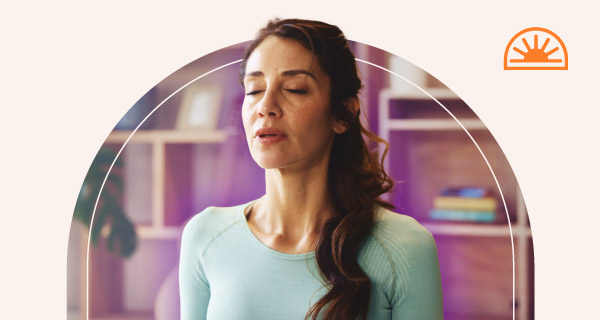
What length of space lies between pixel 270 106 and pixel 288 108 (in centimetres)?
4

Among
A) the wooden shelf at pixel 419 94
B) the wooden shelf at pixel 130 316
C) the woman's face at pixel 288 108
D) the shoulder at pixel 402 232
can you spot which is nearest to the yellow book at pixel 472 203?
the shoulder at pixel 402 232

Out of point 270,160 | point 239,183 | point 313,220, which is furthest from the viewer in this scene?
point 239,183

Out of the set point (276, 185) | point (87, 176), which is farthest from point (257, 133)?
point (87, 176)

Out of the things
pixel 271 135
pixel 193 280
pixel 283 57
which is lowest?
pixel 193 280

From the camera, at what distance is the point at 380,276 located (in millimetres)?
1347

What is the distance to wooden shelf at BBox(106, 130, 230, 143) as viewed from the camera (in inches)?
63.7

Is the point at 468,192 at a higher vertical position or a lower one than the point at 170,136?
lower

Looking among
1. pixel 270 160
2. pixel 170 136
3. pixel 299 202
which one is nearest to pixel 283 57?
pixel 270 160

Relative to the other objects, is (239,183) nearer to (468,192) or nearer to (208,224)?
(208,224)

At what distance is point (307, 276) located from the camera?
1361mm

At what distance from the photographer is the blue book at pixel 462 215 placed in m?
1.50

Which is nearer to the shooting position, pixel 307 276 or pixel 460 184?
pixel 307 276

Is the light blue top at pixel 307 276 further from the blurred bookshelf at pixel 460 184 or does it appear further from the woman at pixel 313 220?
the blurred bookshelf at pixel 460 184

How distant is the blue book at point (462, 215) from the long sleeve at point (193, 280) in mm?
555
